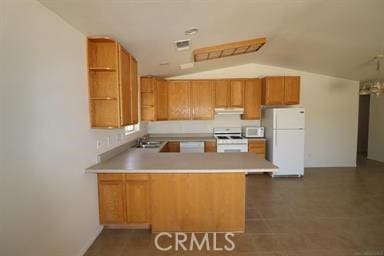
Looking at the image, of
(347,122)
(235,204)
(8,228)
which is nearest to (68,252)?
(8,228)

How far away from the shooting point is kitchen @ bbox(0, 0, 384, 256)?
5.10 ft

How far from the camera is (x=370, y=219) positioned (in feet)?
10.1

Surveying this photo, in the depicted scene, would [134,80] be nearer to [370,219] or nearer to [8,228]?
[8,228]

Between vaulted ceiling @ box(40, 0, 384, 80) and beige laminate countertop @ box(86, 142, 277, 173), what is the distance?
149 centimetres

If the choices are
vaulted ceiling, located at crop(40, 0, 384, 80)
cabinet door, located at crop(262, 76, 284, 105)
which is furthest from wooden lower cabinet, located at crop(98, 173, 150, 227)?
cabinet door, located at crop(262, 76, 284, 105)

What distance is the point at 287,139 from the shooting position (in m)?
4.98

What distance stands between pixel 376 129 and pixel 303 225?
225 inches

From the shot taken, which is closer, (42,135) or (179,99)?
(42,135)

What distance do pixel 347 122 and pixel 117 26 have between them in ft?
20.8

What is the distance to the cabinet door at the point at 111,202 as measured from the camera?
8.87 feet

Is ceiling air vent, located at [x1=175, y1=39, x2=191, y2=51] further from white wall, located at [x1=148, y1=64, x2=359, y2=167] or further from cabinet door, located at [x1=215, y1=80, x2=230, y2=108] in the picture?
white wall, located at [x1=148, y1=64, x2=359, y2=167]

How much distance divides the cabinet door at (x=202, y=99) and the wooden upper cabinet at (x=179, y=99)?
0.13 meters

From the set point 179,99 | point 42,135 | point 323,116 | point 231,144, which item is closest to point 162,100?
point 179,99

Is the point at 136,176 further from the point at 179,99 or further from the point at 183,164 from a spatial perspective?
the point at 179,99
